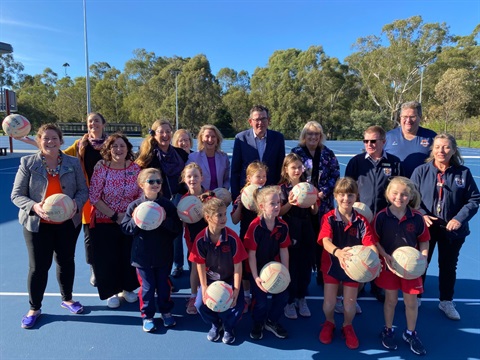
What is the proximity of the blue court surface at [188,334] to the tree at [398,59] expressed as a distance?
154 feet

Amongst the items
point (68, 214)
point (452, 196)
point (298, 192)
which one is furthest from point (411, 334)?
point (68, 214)

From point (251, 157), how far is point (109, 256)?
199 cm

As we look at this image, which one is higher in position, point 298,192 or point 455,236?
point 298,192

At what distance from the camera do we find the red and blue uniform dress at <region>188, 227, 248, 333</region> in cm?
315

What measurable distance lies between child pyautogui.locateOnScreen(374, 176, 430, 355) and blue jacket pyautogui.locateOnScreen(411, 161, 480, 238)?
47 centimetres

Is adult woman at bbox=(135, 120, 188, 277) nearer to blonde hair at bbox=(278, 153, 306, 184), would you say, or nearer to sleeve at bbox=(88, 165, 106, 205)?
sleeve at bbox=(88, 165, 106, 205)

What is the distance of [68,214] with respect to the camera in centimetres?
325

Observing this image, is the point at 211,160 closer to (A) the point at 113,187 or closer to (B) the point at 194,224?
(B) the point at 194,224

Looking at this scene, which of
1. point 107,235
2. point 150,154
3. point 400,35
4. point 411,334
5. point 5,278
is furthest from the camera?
point 400,35

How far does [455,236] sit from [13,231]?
23.7 feet

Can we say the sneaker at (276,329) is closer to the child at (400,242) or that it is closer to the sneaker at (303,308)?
the sneaker at (303,308)

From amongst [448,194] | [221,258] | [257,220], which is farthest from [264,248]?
[448,194]

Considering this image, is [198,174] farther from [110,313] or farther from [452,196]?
[452,196]

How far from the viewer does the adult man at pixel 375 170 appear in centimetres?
357
